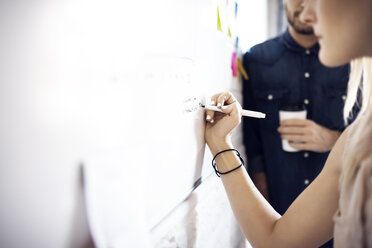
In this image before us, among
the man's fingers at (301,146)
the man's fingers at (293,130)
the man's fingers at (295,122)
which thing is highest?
the man's fingers at (295,122)

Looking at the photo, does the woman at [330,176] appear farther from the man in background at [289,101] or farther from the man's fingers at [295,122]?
the man in background at [289,101]

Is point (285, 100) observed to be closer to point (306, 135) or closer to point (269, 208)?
point (306, 135)

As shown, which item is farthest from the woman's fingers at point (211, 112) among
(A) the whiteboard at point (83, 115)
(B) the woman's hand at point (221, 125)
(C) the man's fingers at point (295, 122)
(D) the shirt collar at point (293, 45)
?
(D) the shirt collar at point (293, 45)

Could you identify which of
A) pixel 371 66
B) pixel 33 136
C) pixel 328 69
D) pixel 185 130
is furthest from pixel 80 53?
pixel 328 69

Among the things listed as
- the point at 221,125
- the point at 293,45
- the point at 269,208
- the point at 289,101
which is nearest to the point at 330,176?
the point at 269,208

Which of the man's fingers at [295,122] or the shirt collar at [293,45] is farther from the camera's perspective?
the shirt collar at [293,45]

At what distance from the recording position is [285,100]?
962 millimetres

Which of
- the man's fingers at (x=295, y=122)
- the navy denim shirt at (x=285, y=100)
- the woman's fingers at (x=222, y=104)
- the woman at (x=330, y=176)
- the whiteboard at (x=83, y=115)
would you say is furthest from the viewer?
the navy denim shirt at (x=285, y=100)

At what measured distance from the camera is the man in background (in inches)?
36.5

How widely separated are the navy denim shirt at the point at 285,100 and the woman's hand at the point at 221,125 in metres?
0.46

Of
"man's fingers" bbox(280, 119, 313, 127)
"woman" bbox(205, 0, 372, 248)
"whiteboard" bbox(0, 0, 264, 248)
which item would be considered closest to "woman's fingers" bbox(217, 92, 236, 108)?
"woman" bbox(205, 0, 372, 248)

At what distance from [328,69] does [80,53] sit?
102cm

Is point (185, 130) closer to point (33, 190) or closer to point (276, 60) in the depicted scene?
point (33, 190)

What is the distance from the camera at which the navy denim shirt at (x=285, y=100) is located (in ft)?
3.06
